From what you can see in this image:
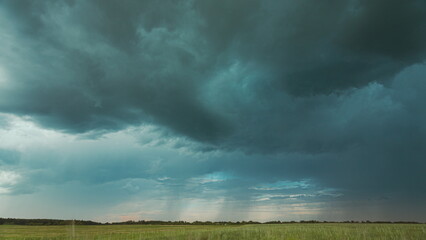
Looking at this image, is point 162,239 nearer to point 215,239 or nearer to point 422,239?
point 215,239

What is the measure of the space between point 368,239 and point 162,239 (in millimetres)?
15050

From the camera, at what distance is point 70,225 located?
2878cm

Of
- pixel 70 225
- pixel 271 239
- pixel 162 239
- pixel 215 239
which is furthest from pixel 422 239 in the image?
pixel 70 225

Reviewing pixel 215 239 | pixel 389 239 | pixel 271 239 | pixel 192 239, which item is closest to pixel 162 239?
pixel 192 239

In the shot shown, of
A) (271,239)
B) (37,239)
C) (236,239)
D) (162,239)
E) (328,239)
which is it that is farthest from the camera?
(37,239)

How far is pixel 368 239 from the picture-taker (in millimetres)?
18172

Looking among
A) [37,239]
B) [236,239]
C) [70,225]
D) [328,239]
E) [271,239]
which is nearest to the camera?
[271,239]

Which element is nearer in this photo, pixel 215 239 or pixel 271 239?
pixel 271 239

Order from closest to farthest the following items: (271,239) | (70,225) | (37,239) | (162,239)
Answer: (271,239) → (162,239) → (70,225) → (37,239)

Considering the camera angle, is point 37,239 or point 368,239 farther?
point 37,239

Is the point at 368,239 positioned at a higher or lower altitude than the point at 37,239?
higher

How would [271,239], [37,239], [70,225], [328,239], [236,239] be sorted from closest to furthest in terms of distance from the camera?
[271,239]
[328,239]
[236,239]
[70,225]
[37,239]

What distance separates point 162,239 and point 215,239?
14.7ft

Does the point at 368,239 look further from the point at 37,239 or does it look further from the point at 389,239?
the point at 37,239
